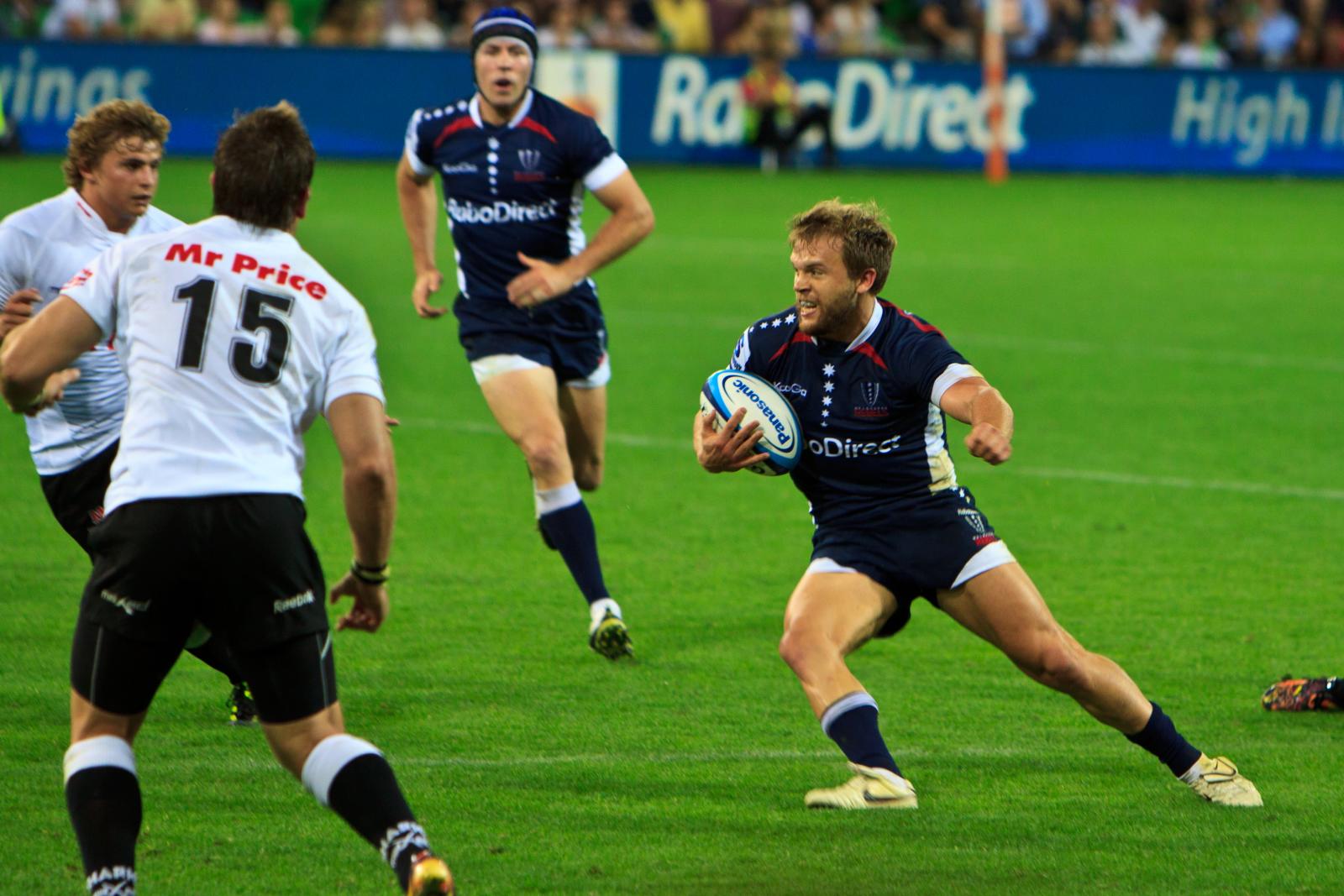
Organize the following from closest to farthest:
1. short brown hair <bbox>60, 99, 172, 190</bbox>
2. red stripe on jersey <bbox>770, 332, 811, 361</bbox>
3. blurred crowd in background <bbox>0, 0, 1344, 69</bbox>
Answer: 1. short brown hair <bbox>60, 99, 172, 190</bbox>
2. red stripe on jersey <bbox>770, 332, 811, 361</bbox>
3. blurred crowd in background <bbox>0, 0, 1344, 69</bbox>

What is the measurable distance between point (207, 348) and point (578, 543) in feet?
10.9

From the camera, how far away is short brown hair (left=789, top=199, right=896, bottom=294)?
549 cm

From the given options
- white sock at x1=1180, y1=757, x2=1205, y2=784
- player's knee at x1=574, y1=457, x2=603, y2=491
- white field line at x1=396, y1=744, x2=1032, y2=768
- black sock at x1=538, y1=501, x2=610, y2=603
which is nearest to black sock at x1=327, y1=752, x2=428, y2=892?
white field line at x1=396, y1=744, x2=1032, y2=768

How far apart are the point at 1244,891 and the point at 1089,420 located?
7248mm

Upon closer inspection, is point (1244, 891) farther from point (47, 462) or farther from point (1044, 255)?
point (1044, 255)

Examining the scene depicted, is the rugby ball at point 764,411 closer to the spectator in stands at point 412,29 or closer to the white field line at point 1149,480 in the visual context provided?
the white field line at point 1149,480

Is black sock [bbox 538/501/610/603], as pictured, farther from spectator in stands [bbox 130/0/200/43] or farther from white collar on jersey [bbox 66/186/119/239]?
spectator in stands [bbox 130/0/200/43]

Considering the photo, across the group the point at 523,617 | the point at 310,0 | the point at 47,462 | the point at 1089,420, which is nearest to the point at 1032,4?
the point at 310,0

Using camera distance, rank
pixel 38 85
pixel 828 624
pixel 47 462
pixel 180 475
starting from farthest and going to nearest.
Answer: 1. pixel 38 85
2. pixel 47 462
3. pixel 828 624
4. pixel 180 475

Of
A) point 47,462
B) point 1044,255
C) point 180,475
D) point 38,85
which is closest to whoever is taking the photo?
point 180,475

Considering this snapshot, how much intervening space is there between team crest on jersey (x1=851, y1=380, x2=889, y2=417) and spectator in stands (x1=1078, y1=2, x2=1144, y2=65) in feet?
76.7

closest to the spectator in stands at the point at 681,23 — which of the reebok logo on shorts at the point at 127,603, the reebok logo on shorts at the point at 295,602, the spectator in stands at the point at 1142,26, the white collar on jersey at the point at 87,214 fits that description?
the spectator in stands at the point at 1142,26

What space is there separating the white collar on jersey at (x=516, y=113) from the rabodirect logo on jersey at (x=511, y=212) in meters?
0.32

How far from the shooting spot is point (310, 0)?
27.4 m
